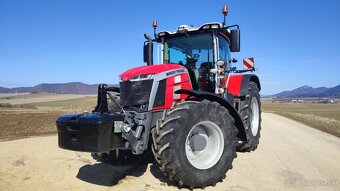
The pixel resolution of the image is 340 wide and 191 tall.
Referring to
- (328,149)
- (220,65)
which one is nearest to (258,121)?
(328,149)

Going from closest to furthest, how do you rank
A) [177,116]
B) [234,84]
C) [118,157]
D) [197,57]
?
[177,116] → [118,157] → [197,57] → [234,84]

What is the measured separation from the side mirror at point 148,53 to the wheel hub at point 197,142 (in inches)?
97.6

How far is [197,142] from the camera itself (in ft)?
17.1

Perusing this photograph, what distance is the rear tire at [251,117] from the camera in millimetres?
7050

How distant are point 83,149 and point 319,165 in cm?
444

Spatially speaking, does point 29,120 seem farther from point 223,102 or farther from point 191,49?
point 223,102

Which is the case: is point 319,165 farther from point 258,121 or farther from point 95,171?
point 95,171

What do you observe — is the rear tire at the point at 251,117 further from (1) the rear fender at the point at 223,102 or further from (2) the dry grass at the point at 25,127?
(2) the dry grass at the point at 25,127

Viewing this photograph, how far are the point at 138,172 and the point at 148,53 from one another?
2.71 metres

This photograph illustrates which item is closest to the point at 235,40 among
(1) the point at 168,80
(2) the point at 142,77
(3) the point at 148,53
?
(1) the point at 168,80

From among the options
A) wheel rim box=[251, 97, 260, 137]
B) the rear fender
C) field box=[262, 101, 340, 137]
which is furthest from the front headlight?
field box=[262, 101, 340, 137]

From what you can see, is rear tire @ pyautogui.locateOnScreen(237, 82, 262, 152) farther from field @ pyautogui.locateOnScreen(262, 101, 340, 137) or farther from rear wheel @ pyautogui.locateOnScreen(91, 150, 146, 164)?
field @ pyautogui.locateOnScreen(262, 101, 340, 137)

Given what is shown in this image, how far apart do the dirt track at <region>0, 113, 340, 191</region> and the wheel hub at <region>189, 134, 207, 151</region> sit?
25.5 inches

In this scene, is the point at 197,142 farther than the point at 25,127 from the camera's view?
No
